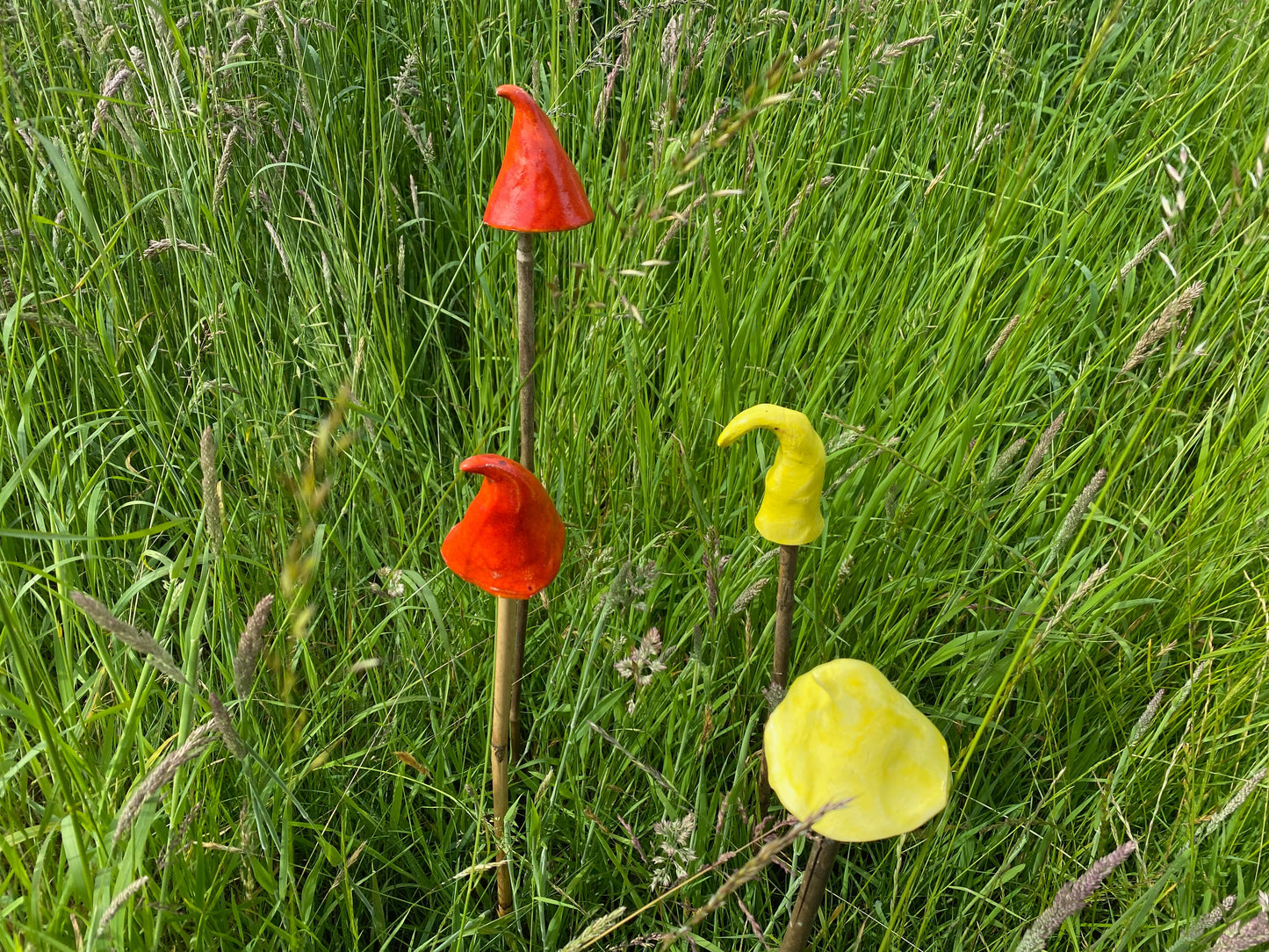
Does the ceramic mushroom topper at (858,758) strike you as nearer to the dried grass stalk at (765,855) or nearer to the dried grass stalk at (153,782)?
the dried grass stalk at (765,855)

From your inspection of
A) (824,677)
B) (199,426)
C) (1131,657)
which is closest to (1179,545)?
(1131,657)

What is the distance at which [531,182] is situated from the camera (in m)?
1.05

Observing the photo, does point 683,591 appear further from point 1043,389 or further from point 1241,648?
point 1043,389

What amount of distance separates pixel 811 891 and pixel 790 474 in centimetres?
43

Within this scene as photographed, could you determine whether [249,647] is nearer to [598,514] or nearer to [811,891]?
[811,891]

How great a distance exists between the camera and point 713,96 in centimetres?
216

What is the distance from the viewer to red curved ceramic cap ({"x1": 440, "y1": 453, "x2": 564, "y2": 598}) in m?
0.94

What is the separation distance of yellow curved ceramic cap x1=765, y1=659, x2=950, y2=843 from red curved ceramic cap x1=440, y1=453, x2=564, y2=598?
0.30 metres

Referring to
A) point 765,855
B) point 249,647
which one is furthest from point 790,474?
point 249,647

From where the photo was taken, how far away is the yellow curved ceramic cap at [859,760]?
81 cm

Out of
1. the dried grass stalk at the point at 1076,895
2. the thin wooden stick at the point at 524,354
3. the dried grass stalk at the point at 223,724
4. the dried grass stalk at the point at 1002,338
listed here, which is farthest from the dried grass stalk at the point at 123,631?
the dried grass stalk at the point at 1002,338

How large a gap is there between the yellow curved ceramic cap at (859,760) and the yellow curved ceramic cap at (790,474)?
0.18m

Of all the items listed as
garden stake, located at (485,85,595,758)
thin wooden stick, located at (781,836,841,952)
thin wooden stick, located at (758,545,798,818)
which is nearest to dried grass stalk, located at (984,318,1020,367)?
thin wooden stick, located at (758,545,798,818)

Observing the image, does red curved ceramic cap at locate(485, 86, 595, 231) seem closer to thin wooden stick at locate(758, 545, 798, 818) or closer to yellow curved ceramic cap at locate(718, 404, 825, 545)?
yellow curved ceramic cap at locate(718, 404, 825, 545)
